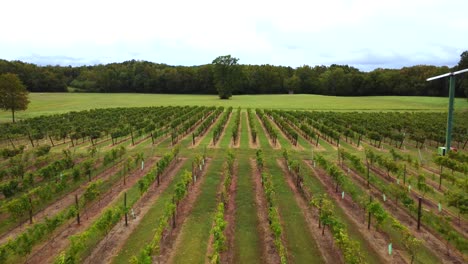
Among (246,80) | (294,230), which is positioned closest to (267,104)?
(246,80)

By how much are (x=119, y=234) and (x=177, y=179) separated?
26.3ft

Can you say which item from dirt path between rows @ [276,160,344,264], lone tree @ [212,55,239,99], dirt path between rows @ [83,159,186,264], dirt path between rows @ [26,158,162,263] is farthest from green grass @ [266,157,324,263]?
lone tree @ [212,55,239,99]

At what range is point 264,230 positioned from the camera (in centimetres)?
1546

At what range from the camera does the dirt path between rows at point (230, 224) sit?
1324 cm

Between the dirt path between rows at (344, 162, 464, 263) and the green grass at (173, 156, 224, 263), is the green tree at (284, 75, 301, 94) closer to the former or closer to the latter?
the green grass at (173, 156, 224, 263)

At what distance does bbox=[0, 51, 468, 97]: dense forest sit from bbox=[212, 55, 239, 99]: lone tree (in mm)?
6684

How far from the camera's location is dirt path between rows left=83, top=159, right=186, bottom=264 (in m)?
13.3

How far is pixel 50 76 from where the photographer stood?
121812 millimetres

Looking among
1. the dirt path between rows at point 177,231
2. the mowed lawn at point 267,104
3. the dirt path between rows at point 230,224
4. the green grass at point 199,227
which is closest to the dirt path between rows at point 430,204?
the dirt path between rows at point 230,224

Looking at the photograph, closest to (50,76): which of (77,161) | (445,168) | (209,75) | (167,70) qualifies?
(167,70)

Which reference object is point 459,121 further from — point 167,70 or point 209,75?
point 167,70

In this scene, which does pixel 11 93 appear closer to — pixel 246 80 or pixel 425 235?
pixel 425 235

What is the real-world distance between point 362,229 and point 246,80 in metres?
114

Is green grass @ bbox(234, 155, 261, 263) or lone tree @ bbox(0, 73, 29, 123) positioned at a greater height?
lone tree @ bbox(0, 73, 29, 123)
